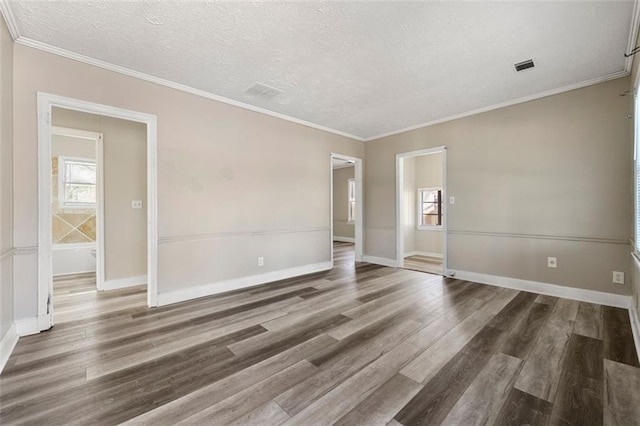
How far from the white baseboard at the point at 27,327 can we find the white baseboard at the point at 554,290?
5.38 meters

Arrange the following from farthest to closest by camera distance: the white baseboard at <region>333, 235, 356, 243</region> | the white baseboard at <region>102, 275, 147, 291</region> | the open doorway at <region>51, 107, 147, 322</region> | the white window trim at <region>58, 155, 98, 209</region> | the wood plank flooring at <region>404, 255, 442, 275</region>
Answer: the white baseboard at <region>333, 235, 356, 243</region> < the wood plank flooring at <region>404, 255, 442, 275</region> < the white window trim at <region>58, 155, 98, 209</region> < the white baseboard at <region>102, 275, 147, 291</region> < the open doorway at <region>51, 107, 147, 322</region>

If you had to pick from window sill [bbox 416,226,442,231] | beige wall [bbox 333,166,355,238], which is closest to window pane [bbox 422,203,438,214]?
window sill [bbox 416,226,442,231]

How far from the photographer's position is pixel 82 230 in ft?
16.2

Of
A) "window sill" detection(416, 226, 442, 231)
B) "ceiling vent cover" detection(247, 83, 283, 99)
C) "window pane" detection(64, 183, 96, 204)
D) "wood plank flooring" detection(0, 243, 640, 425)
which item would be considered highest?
"ceiling vent cover" detection(247, 83, 283, 99)

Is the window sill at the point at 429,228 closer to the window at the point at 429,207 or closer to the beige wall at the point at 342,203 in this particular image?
the window at the point at 429,207

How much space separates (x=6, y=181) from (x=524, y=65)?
5157 mm

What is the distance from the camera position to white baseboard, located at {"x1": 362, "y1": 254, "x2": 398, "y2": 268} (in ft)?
17.6

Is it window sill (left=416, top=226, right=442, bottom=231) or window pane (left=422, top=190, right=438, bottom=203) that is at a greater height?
window pane (left=422, top=190, right=438, bottom=203)

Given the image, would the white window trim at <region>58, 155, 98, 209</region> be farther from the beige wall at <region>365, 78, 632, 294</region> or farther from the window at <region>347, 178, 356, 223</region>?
the window at <region>347, 178, 356, 223</region>

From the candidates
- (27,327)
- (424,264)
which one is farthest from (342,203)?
(27,327)

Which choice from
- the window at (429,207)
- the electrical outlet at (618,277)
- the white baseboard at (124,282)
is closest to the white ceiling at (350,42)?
the electrical outlet at (618,277)

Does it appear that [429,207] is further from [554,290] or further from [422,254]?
[554,290]

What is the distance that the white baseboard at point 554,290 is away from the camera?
308cm

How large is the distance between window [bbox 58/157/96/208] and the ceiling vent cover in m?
3.89
